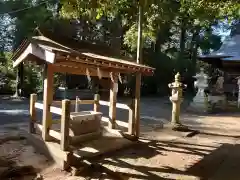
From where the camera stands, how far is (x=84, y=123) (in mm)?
6113

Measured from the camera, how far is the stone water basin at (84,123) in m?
5.91

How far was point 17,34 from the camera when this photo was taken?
17.5 meters

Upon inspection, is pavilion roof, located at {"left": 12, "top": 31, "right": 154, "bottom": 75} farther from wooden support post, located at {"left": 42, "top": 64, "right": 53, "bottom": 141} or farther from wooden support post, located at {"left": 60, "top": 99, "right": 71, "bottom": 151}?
wooden support post, located at {"left": 60, "top": 99, "right": 71, "bottom": 151}

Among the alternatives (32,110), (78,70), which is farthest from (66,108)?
(32,110)

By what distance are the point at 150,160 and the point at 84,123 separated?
1.71 meters

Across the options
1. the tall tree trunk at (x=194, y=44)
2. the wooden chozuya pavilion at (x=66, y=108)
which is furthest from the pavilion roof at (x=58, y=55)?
the tall tree trunk at (x=194, y=44)

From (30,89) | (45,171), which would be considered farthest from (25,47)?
(30,89)

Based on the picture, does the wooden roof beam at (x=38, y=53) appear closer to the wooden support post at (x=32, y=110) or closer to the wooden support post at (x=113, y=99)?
the wooden support post at (x=32, y=110)

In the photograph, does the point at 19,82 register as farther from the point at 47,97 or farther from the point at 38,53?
the point at 38,53

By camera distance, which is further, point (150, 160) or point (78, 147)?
point (78, 147)

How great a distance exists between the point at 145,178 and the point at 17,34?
15717mm

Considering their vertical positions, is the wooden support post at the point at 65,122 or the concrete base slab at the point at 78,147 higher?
the wooden support post at the point at 65,122

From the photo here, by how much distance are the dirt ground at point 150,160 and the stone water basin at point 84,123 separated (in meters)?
0.87

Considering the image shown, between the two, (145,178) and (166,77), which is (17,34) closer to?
Result: (166,77)
